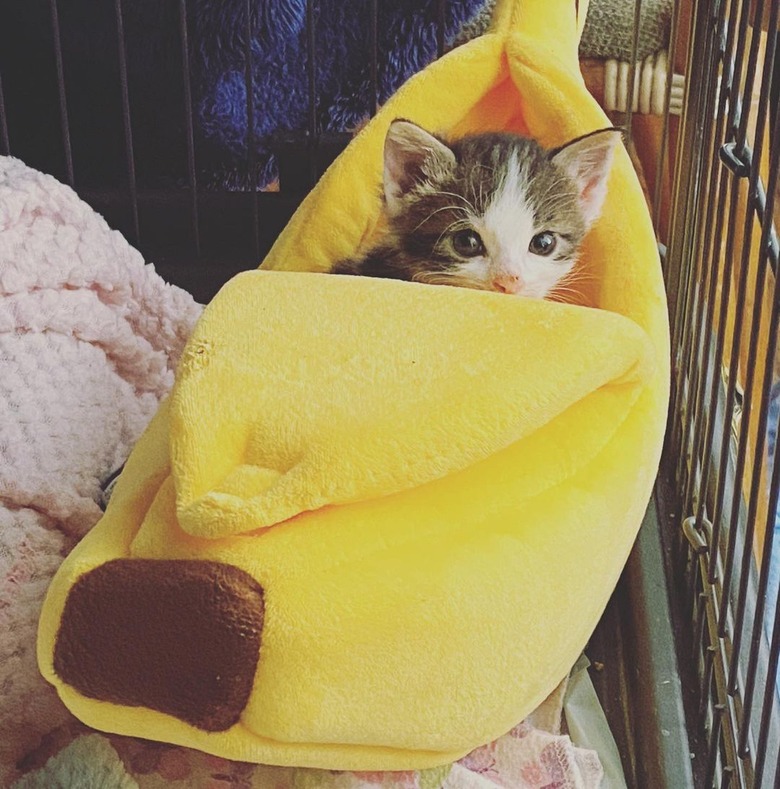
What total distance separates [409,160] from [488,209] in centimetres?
9

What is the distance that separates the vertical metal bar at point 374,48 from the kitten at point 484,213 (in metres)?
0.20

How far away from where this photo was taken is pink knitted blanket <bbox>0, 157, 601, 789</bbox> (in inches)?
27.4

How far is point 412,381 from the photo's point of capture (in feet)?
Answer: 2.10

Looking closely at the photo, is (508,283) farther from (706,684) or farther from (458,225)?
(706,684)

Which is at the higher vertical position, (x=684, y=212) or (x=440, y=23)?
(x=440, y=23)

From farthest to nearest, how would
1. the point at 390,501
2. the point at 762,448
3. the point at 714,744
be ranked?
the point at 714,744, the point at 762,448, the point at 390,501

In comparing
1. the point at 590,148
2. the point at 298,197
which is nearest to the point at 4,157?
the point at 298,197

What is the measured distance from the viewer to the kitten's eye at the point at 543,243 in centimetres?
107

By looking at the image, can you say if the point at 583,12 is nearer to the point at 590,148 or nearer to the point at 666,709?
the point at 590,148

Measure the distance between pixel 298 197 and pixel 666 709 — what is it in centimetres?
78

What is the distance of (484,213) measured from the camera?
3.47 ft

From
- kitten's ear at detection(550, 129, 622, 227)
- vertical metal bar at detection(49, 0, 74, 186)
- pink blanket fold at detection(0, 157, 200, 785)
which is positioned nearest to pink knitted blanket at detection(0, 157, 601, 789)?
pink blanket fold at detection(0, 157, 200, 785)

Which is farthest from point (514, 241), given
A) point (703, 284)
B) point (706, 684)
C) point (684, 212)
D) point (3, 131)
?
point (3, 131)

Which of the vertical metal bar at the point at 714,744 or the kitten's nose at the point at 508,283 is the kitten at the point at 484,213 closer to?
the kitten's nose at the point at 508,283
